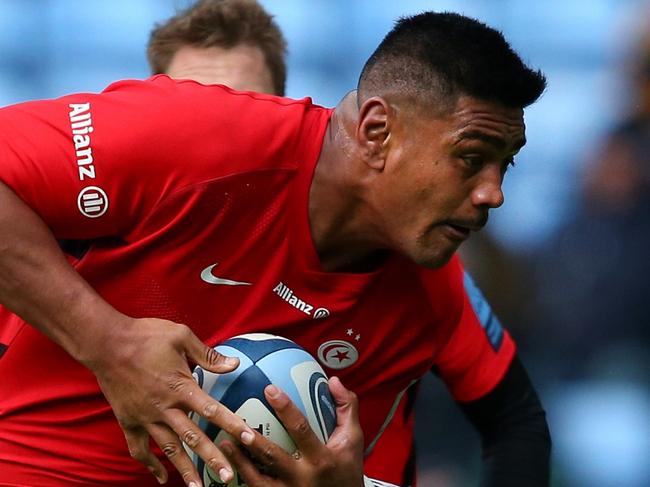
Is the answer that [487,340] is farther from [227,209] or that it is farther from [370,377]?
[227,209]

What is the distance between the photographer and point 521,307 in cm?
653

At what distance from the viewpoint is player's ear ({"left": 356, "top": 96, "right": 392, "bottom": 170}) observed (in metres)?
3.40

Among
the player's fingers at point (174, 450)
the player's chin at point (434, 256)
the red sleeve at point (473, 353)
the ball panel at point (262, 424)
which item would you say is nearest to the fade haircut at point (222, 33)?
the red sleeve at point (473, 353)

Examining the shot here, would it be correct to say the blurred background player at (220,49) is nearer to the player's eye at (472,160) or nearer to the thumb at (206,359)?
the player's eye at (472,160)

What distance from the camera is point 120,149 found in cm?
316

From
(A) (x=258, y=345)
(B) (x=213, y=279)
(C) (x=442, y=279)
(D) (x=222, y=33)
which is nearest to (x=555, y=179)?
(D) (x=222, y=33)

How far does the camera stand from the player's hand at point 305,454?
9.95 feet

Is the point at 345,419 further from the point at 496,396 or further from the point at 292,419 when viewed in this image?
the point at 496,396

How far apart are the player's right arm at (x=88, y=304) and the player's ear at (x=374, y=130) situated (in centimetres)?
59

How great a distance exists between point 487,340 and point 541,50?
363 cm

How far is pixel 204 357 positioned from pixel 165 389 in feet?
0.41

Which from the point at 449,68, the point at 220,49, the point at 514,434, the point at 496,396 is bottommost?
the point at 514,434

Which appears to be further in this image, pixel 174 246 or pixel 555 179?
pixel 555 179

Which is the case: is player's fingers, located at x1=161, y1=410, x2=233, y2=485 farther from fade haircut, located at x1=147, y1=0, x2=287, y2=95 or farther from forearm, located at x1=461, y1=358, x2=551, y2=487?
fade haircut, located at x1=147, y1=0, x2=287, y2=95
